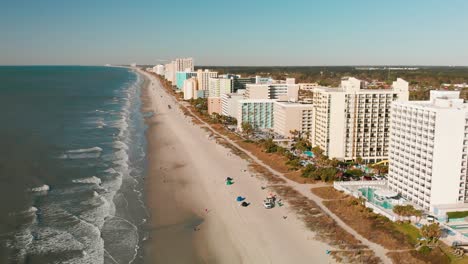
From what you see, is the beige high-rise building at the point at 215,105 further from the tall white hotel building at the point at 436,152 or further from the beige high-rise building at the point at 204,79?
the tall white hotel building at the point at 436,152

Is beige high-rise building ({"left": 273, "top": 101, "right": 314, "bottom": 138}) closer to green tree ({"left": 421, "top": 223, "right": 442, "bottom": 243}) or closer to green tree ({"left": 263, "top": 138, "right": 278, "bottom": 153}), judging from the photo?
green tree ({"left": 263, "top": 138, "right": 278, "bottom": 153})

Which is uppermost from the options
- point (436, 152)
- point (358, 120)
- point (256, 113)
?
point (358, 120)

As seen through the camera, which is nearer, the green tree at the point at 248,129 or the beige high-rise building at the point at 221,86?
the green tree at the point at 248,129

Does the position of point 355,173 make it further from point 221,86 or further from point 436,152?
point 221,86

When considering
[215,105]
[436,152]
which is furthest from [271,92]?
[436,152]

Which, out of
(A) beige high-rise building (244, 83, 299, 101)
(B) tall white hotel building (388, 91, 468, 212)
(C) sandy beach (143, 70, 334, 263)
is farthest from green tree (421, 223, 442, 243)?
(A) beige high-rise building (244, 83, 299, 101)

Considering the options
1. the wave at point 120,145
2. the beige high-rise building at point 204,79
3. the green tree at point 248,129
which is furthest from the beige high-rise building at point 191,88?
the wave at point 120,145
